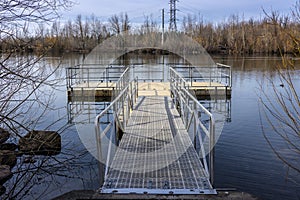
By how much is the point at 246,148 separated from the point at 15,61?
531 cm

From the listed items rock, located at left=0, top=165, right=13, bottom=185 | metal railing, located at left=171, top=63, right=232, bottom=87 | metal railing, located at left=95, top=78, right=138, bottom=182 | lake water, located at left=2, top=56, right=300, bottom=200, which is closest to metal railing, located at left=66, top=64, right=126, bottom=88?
metal railing, located at left=171, top=63, right=232, bottom=87

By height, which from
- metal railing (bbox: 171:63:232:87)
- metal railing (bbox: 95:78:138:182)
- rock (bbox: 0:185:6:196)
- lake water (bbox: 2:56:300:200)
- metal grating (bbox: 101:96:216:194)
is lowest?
rock (bbox: 0:185:6:196)

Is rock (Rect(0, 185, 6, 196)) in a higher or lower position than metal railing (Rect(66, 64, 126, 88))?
lower

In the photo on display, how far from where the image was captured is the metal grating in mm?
3645

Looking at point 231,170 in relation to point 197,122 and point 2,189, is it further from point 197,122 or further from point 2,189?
point 2,189

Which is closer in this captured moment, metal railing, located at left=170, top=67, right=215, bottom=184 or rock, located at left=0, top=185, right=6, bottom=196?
metal railing, located at left=170, top=67, right=215, bottom=184

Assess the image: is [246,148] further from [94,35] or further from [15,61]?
[94,35]

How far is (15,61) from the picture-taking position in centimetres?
380

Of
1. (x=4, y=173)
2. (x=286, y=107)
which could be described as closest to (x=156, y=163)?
(x=286, y=107)

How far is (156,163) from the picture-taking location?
4.54m

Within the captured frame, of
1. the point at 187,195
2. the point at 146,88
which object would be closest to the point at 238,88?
the point at 146,88

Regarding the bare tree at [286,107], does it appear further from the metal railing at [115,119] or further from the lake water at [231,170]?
the metal railing at [115,119]

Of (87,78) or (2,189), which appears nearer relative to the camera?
(2,189)

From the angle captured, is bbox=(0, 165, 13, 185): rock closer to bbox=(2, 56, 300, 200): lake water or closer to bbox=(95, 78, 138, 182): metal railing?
bbox=(2, 56, 300, 200): lake water
